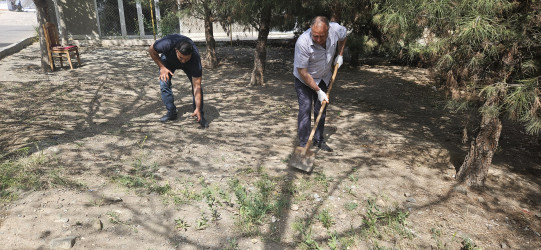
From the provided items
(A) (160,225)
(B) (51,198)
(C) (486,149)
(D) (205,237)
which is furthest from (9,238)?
(C) (486,149)

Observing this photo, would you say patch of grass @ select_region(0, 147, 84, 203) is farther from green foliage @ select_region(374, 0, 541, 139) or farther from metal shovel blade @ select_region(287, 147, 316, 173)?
green foliage @ select_region(374, 0, 541, 139)

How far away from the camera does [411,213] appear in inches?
116

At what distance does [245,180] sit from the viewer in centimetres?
327

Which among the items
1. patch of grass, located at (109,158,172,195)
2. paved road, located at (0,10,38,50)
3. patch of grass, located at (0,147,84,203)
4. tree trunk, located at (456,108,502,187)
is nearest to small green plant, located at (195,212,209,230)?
patch of grass, located at (109,158,172,195)

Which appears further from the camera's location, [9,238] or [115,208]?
[115,208]

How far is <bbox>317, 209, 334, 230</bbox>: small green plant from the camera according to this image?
270 centimetres

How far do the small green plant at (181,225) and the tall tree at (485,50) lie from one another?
90.9 inches

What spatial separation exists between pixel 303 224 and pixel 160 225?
41.5 inches

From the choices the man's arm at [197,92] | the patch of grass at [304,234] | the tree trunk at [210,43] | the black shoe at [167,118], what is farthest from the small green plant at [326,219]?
→ the tree trunk at [210,43]

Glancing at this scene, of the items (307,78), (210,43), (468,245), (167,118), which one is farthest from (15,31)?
(468,245)

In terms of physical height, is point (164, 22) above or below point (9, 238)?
above

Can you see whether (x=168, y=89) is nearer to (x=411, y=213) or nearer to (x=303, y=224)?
(x=303, y=224)

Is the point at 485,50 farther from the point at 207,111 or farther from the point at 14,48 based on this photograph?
the point at 14,48

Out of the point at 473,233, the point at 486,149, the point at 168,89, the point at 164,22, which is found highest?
the point at 164,22
